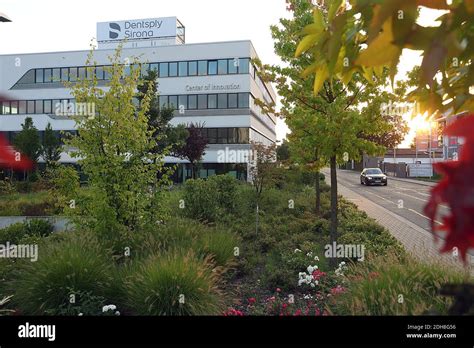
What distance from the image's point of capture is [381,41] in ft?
2.98

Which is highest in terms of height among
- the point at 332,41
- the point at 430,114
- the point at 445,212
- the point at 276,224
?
the point at 332,41

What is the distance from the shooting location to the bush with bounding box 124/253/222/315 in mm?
4547

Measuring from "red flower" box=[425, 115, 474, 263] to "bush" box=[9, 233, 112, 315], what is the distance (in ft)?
15.6

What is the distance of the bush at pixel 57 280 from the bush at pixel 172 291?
0.49 meters

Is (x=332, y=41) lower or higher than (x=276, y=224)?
higher

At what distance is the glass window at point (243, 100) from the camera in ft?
127

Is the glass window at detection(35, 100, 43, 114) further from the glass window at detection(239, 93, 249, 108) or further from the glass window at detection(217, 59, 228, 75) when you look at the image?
the glass window at detection(239, 93, 249, 108)

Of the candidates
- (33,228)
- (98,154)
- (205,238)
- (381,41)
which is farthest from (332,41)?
(33,228)

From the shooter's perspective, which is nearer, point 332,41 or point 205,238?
point 332,41

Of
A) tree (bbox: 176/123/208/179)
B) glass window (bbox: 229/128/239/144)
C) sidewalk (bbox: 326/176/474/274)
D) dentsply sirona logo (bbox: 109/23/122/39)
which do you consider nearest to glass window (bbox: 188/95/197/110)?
glass window (bbox: 229/128/239/144)

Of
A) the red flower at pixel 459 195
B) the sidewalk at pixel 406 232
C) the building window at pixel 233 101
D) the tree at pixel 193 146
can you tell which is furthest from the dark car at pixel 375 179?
the red flower at pixel 459 195

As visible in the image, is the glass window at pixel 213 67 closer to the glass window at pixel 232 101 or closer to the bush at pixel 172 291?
the glass window at pixel 232 101
